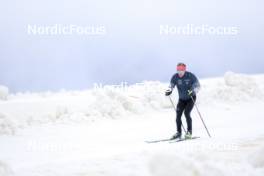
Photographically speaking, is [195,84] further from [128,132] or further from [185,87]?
[128,132]


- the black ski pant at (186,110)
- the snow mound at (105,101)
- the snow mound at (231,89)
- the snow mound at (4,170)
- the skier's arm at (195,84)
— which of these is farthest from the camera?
the snow mound at (231,89)

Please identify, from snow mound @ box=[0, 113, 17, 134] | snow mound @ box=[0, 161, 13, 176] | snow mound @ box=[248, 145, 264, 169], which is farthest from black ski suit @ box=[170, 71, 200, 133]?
snow mound @ box=[0, 161, 13, 176]

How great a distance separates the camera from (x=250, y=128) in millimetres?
11102

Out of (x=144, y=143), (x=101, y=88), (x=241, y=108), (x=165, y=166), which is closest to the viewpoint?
(x=165, y=166)

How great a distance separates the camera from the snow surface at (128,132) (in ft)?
19.6

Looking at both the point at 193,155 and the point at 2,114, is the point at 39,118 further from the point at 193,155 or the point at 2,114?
the point at 193,155

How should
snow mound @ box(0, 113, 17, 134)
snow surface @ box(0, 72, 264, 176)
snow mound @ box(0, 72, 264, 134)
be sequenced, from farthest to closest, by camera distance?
snow mound @ box(0, 72, 264, 134)
snow mound @ box(0, 113, 17, 134)
snow surface @ box(0, 72, 264, 176)

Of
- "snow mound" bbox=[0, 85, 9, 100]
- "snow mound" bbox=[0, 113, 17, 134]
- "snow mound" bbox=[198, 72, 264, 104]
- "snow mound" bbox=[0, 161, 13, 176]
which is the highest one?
"snow mound" bbox=[0, 161, 13, 176]

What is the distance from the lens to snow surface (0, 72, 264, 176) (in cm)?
599

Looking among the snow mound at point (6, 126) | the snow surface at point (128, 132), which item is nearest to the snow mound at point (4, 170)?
the snow surface at point (128, 132)

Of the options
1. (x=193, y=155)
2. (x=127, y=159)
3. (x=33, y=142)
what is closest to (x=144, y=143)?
(x=33, y=142)

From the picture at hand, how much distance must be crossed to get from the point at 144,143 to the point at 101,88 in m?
5.27

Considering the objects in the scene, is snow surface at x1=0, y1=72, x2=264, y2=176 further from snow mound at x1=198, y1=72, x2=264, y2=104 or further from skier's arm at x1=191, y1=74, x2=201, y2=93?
skier's arm at x1=191, y1=74, x2=201, y2=93

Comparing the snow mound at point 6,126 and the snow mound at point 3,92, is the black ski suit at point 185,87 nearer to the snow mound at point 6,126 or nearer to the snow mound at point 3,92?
the snow mound at point 6,126
